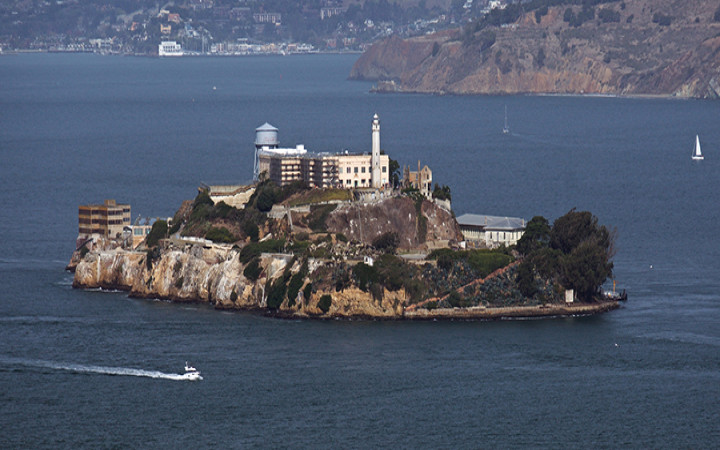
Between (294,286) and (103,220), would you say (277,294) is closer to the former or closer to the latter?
(294,286)

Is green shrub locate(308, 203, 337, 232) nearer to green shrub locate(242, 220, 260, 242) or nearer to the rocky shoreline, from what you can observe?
green shrub locate(242, 220, 260, 242)

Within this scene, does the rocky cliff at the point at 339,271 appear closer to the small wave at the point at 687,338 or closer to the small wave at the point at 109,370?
the small wave at the point at 687,338

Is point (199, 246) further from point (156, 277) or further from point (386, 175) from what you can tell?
point (386, 175)

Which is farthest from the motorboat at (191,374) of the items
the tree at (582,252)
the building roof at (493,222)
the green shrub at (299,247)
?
the building roof at (493,222)

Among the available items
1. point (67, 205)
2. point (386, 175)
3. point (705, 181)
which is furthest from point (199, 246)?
point (705, 181)

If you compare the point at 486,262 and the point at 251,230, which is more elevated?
the point at 251,230

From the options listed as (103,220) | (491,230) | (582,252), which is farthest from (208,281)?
(582,252)
